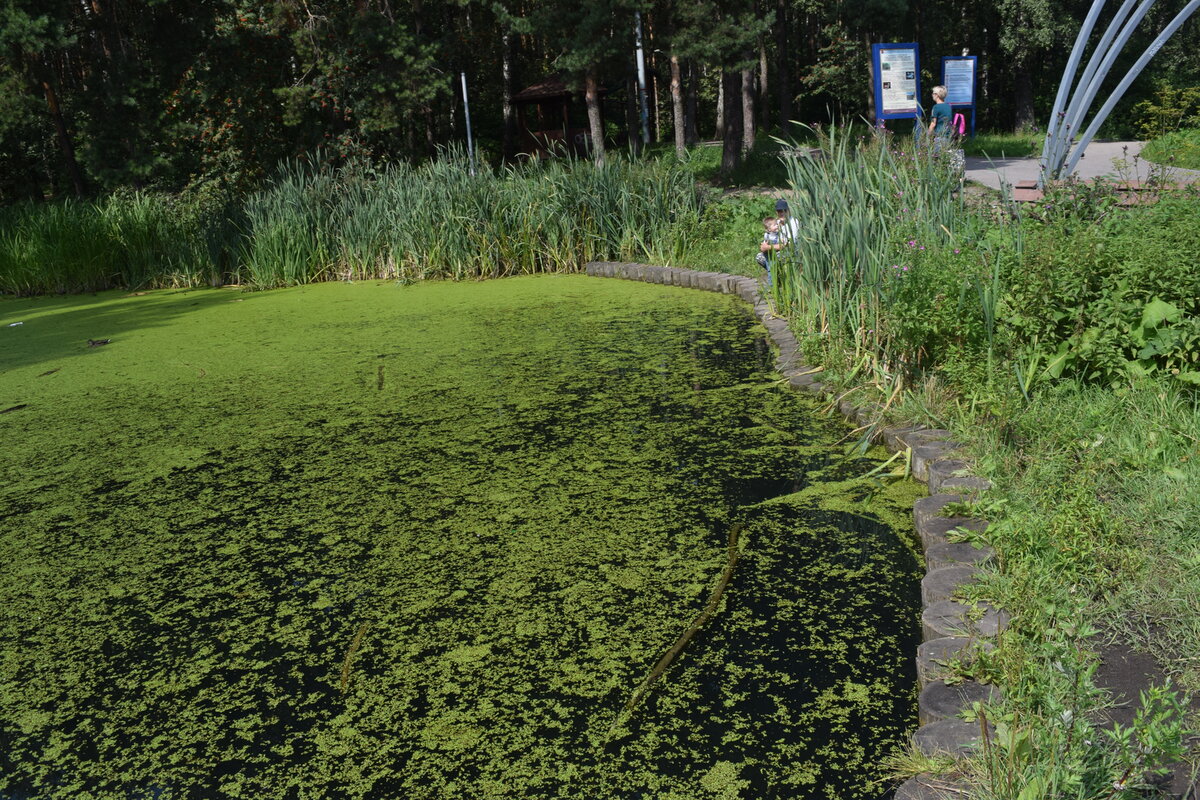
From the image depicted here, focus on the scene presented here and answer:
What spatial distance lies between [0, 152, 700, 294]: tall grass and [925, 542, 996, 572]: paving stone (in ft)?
18.0

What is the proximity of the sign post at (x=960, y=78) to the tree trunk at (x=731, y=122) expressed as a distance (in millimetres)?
3125

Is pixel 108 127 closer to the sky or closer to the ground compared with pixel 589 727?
closer to the sky

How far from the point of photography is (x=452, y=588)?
8.73 ft

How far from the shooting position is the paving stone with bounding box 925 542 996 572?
2385 millimetres

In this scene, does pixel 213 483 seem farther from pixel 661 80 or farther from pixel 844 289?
pixel 661 80

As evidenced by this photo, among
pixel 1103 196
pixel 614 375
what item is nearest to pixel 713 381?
pixel 614 375

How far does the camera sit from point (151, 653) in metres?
2.46

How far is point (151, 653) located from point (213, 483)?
1280 millimetres

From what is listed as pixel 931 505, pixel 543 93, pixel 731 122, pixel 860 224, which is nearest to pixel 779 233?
pixel 860 224

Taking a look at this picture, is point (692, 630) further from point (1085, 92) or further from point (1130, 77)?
point (1130, 77)

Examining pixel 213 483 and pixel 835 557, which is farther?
pixel 213 483

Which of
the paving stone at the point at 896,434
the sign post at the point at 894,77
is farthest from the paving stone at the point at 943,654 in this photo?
the sign post at the point at 894,77

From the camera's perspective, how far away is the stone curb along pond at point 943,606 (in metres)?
1.76

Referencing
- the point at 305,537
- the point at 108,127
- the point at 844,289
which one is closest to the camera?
the point at 305,537
